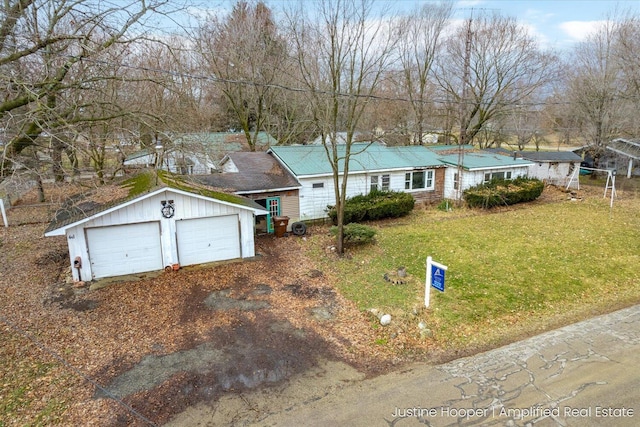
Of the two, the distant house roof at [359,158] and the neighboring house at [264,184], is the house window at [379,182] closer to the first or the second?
the distant house roof at [359,158]

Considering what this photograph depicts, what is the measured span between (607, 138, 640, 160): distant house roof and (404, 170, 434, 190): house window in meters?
17.6

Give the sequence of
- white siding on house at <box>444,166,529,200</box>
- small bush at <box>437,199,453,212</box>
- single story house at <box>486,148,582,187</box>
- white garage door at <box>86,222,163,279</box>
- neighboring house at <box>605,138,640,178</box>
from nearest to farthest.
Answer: white garage door at <box>86,222,163,279</box>
small bush at <box>437,199,453,212</box>
white siding on house at <box>444,166,529,200</box>
single story house at <box>486,148,582,187</box>
neighboring house at <box>605,138,640,178</box>

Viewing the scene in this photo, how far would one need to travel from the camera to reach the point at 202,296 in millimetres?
10773

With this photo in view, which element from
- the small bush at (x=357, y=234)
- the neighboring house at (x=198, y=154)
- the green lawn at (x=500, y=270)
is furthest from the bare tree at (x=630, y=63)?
the neighboring house at (x=198, y=154)

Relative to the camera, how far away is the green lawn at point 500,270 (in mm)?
9461

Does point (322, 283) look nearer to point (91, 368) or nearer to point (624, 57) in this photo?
point (91, 368)

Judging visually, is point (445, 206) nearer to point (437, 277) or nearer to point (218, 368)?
point (437, 277)

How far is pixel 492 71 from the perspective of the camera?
30.0 m

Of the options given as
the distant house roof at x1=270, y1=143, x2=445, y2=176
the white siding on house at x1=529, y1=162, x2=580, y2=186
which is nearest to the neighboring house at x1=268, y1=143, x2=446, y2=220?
the distant house roof at x1=270, y1=143, x2=445, y2=176

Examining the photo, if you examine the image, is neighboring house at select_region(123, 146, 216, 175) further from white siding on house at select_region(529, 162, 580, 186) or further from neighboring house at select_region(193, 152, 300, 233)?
white siding on house at select_region(529, 162, 580, 186)

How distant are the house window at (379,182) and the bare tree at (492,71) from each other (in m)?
11.1

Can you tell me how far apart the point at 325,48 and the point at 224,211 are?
24.5 feet

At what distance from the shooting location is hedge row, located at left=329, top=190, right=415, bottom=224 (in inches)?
698

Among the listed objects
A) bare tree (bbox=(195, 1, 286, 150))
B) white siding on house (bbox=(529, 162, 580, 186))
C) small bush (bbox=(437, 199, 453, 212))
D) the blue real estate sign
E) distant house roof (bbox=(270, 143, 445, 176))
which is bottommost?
small bush (bbox=(437, 199, 453, 212))
